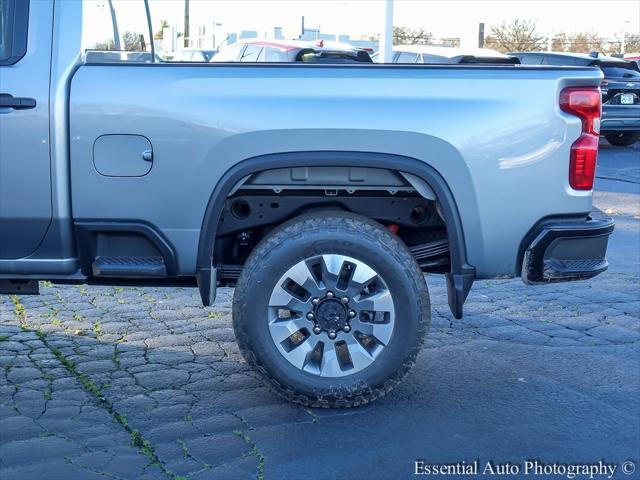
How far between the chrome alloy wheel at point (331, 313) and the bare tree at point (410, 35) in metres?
41.0

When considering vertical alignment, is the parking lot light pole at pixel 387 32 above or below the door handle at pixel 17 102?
above

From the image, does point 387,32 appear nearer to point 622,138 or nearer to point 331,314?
point 622,138

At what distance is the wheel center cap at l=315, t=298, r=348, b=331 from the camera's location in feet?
13.6

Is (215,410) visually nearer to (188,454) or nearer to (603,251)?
(188,454)

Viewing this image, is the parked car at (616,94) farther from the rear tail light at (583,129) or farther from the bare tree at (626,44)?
the bare tree at (626,44)

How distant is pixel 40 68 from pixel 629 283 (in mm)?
5008

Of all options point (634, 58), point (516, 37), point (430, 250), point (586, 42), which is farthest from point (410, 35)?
point (430, 250)

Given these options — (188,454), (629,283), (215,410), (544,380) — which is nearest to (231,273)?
(215,410)

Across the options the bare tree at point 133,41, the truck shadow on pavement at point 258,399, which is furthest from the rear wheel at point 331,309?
the bare tree at point 133,41

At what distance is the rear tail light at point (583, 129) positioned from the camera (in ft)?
13.4

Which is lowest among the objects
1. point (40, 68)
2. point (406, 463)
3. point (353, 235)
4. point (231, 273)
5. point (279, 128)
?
point (406, 463)

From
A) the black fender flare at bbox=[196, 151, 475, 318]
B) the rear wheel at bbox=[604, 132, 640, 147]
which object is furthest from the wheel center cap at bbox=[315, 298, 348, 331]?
the rear wheel at bbox=[604, 132, 640, 147]

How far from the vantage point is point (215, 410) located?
13.8 ft

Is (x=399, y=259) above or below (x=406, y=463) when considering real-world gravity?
above
